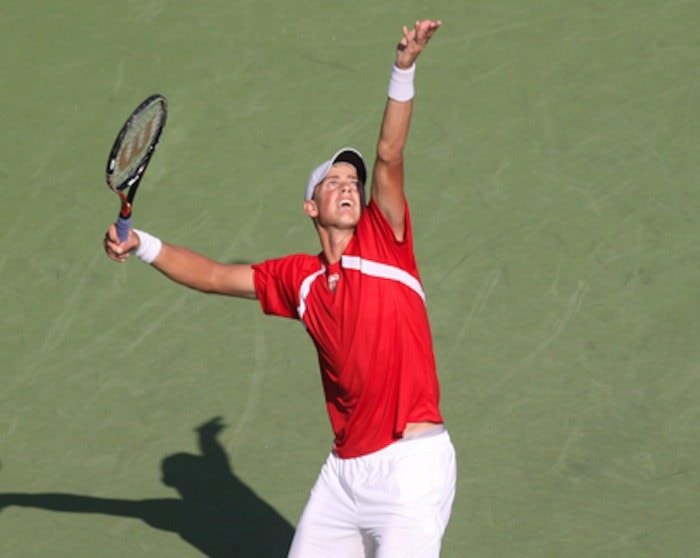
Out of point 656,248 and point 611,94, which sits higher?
point 611,94

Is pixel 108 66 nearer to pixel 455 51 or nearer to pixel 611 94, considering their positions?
pixel 455 51

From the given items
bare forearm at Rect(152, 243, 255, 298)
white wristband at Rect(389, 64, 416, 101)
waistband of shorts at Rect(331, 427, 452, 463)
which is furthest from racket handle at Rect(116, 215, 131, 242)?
waistband of shorts at Rect(331, 427, 452, 463)

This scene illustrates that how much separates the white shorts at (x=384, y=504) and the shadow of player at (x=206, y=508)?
1424mm

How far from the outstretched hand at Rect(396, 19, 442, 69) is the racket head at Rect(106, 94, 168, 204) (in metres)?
1.29

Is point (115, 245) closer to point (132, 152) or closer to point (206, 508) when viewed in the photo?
point (132, 152)

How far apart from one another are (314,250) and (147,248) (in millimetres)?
2626

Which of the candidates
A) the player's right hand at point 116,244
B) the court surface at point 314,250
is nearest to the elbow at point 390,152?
the player's right hand at point 116,244

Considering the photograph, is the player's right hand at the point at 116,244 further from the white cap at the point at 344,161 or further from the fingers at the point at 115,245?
the white cap at the point at 344,161

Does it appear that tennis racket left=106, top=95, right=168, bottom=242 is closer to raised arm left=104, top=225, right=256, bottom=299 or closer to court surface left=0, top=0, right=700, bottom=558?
raised arm left=104, top=225, right=256, bottom=299

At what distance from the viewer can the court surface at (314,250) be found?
9.89m

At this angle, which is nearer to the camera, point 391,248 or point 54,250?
point 391,248

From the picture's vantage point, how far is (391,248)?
8.37 meters

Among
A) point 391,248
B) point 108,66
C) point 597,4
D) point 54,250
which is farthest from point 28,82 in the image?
point 391,248

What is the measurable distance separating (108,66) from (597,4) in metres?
3.36
